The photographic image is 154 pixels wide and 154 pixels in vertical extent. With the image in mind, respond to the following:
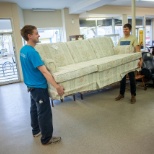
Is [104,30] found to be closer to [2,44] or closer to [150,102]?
[2,44]

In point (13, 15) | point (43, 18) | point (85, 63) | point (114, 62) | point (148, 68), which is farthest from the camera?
point (43, 18)

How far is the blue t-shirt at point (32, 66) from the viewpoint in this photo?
170 centimetres

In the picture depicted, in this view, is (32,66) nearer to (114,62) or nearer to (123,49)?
(114,62)

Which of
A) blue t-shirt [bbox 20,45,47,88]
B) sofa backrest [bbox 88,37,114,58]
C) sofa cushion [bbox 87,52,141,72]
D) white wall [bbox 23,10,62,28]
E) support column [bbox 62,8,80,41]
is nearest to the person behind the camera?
blue t-shirt [bbox 20,45,47,88]

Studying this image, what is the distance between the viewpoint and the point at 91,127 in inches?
93.0

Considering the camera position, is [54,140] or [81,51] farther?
[81,51]

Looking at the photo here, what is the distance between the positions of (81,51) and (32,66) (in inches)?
64.6

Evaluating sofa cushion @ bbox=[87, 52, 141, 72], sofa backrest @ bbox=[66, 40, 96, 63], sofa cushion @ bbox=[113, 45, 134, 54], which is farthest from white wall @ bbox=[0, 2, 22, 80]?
sofa cushion @ bbox=[87, 52, 141, 72]

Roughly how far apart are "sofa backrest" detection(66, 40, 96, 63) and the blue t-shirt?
1386 millimetres

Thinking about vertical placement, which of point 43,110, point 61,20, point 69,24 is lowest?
point 43,110

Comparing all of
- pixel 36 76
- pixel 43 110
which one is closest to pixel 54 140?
pixel 43 110

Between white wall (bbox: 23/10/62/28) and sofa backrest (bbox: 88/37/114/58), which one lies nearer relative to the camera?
sofa backrest (bbox: 88/37/114/58)

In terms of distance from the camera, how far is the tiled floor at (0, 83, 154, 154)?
6.23 ft

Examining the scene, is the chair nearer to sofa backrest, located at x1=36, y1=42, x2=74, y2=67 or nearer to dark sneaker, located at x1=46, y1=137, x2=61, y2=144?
sofa backrest, located at x1=36, y1=42, x2=74, y2=67
